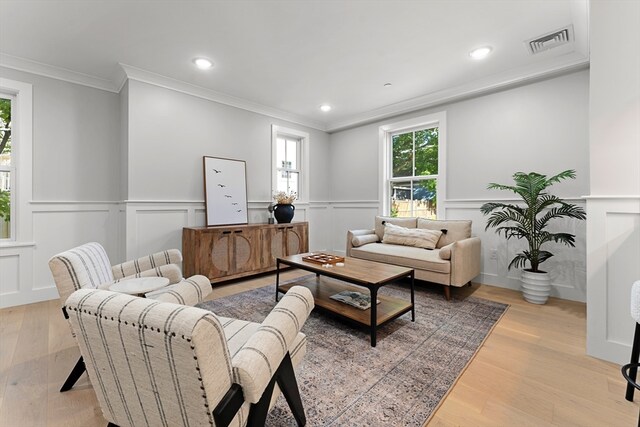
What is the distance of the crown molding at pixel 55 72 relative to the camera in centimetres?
282

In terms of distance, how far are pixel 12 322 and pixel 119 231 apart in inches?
49.7

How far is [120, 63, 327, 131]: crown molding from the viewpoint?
315 centimetres

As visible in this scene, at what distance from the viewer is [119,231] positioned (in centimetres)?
345

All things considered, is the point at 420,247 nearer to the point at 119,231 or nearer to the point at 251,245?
the point at 251,245

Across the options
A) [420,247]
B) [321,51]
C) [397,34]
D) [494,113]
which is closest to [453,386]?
[420,247]

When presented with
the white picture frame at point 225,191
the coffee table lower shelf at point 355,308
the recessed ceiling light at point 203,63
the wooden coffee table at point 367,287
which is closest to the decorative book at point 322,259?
the wooden coffee table at point 367,287

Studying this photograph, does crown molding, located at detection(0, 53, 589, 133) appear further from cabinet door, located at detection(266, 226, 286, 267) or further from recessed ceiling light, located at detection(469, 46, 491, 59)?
cabinet door, located at detection(266, 226, 286, 267)

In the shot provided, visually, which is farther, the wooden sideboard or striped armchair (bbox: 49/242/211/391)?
the wooden sideboard

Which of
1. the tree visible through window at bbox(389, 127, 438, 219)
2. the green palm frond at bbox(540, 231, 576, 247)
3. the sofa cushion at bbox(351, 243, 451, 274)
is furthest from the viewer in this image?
the tree visible through window at bbox(389, 127, 438, 219)

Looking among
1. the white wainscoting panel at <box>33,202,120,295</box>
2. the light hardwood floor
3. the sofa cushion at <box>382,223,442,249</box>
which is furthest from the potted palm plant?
the white wainscoting panel at <box>33,202,120,295</box>

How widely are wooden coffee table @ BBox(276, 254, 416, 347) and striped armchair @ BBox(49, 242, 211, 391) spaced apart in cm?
106

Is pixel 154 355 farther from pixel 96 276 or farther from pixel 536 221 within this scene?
pixel 536 221

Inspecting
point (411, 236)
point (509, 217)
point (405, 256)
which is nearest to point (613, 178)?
point (509, 217)

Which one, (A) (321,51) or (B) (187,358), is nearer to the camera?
(B) (187,358)
